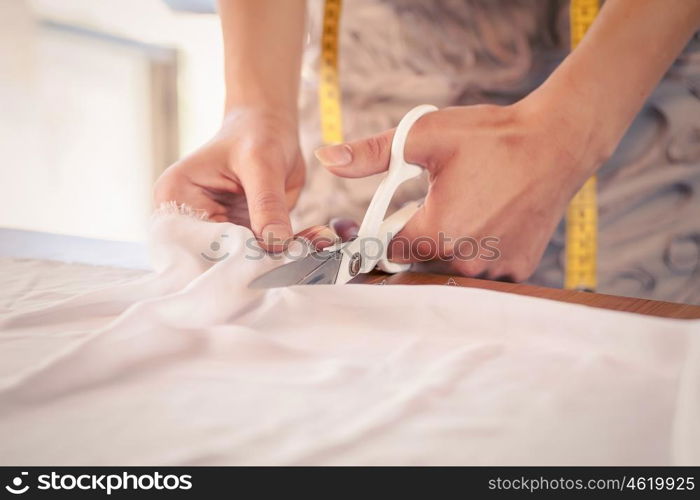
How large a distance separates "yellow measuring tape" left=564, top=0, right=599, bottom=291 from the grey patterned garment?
1 cm

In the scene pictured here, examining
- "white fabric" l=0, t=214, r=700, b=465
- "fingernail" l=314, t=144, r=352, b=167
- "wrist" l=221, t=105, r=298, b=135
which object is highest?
"wrist" l=221, t=105, r=298, b=135

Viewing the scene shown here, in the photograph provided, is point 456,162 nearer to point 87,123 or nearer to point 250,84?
point 250,84

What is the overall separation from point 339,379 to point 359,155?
369mm

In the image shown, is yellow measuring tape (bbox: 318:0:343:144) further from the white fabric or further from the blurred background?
the blurred background

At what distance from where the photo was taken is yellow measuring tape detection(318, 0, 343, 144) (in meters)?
0.99

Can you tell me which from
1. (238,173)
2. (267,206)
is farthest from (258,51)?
(267,206)

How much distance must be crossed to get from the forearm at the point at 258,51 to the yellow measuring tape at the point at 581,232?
0.45m

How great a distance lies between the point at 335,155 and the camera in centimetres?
75

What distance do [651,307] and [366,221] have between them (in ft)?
1.04

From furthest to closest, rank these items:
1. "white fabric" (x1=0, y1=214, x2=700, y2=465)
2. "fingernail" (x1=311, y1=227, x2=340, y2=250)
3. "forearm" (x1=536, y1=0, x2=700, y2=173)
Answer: "forearm" (x1=536, y1=0, x2=700, y2=173)
"fingernail" (x1=311, y1=227, x2=340, y2=250)
"white fabric" (x1=0, y1=214, x2=700, y2=465)

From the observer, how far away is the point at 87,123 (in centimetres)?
201

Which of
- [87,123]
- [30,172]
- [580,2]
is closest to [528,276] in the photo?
[580,2]

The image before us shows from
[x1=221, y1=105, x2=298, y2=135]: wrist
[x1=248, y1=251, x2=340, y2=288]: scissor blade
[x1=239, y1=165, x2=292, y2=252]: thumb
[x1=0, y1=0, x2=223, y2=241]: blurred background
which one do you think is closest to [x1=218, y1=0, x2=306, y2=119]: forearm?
[x1=221, y1=105, x2=298, y2=135]: wrist

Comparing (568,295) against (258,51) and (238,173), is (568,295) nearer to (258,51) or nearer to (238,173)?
(238,173)
